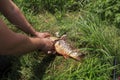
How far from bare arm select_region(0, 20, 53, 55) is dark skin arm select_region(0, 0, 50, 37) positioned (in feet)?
0.71

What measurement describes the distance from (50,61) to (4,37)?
874 mm

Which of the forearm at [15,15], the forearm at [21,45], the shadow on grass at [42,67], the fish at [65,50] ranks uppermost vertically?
the forearm at [15,15]

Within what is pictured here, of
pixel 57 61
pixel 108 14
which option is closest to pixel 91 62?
pixel 57 61

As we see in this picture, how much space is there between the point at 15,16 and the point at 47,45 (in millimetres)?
506

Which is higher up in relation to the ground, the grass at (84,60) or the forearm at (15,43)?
the forearm at (15,43)

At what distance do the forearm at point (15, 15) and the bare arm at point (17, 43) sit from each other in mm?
286

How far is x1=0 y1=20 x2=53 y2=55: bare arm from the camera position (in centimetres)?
333

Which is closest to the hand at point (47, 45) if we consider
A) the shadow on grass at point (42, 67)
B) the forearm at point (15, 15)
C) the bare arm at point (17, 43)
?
the bare arm at point (17, 43)

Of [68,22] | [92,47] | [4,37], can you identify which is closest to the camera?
[4,37]

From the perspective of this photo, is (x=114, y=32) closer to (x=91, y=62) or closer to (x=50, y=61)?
(x=91, y=62)

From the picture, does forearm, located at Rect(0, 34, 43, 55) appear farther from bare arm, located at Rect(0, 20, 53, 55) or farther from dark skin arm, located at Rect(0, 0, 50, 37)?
dark skin arm, located at Rect(0, 0, 50, 37)

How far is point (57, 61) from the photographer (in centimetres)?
400

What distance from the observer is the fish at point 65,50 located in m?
3.86

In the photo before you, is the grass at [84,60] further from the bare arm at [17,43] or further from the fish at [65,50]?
the bare arm at [17,43]
